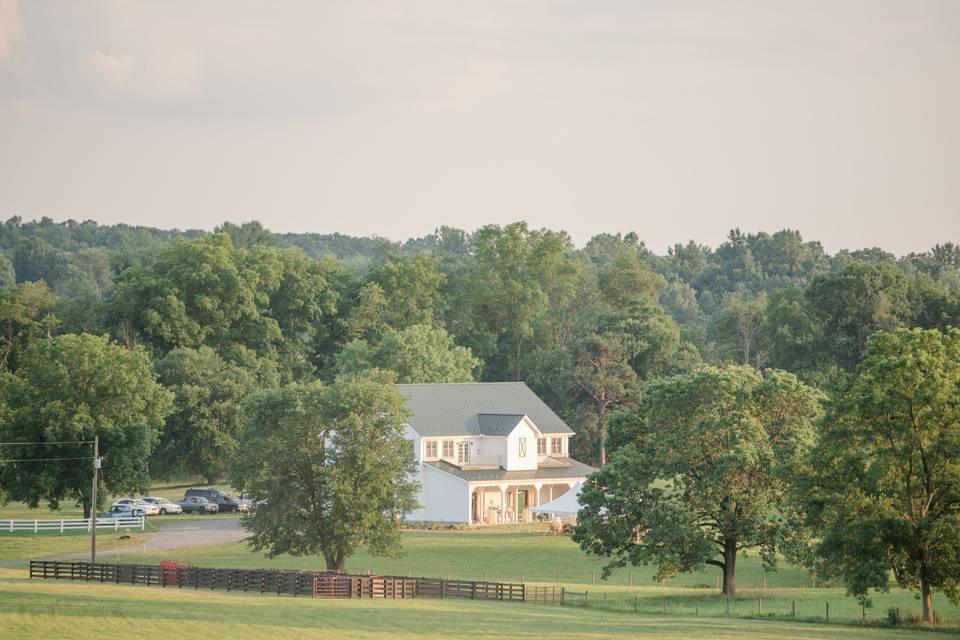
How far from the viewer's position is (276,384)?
112m

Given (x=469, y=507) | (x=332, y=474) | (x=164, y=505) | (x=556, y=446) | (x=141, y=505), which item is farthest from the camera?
(x=556, y=446)

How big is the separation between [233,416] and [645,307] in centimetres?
3774

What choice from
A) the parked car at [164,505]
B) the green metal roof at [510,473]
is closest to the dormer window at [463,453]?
the green metal roof at [510,473]

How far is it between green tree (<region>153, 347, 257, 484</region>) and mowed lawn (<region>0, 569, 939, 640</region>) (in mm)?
47265

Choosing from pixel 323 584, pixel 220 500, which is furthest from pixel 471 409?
pixel 323 584

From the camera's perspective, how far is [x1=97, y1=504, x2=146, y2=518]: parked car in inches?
3384

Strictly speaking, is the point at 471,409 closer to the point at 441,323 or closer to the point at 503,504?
the point at 503,504

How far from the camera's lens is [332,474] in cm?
6306

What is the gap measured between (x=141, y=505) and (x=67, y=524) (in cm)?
864

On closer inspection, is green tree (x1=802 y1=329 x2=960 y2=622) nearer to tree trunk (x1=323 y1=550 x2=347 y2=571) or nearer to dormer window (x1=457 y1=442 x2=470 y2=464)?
tree trunk (x1=323 y1=550 x2=347 y2=571)

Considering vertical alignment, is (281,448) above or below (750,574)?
above

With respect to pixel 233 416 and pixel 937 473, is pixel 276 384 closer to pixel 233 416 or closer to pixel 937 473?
pixel 233 416

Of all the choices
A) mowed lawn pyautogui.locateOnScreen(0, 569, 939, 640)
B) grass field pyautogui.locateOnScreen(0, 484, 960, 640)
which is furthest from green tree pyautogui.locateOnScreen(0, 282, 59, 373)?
mowed lawn pyautogui.locateOnScreen(0, 569, 939, 640)

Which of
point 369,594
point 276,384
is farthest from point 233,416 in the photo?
point 369,594
